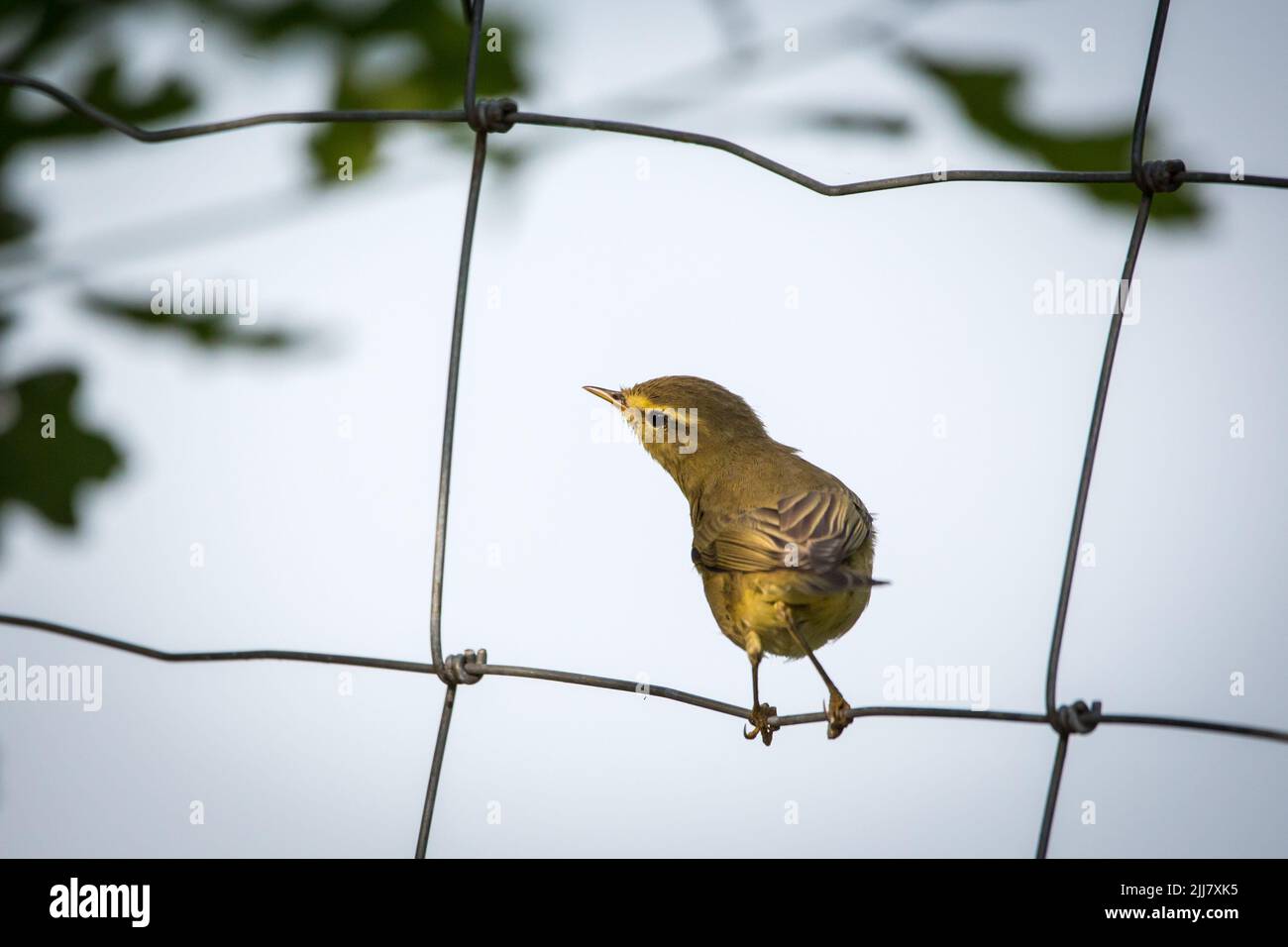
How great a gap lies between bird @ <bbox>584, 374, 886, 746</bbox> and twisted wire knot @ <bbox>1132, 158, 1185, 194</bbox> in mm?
1152

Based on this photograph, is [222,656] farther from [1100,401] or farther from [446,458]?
[1100,401]

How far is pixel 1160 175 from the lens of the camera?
2445mm

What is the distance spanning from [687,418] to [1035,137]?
7.57 feet

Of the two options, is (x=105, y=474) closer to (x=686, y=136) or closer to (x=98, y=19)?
(x=98, y=19)

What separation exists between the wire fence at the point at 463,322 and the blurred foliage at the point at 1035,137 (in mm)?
25

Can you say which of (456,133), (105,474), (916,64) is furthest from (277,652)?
(916,64)

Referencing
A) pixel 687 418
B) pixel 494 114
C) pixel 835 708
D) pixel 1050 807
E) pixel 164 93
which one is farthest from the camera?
pixel 687 418

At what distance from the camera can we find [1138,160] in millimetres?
2459

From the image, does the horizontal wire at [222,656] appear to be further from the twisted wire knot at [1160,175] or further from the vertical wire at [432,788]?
the twisted wire knot at [1160,175]

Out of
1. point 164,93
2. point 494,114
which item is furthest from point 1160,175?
point 164,93

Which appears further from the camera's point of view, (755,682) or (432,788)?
(755,682)

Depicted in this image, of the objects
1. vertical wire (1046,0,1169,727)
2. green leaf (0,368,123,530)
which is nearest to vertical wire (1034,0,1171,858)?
vertical wire (1046,0,1169,727)

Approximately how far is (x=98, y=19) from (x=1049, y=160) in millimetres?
1845

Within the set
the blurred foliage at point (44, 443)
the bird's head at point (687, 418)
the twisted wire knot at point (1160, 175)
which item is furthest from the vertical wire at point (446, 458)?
the bird's head at point (687, 418)
